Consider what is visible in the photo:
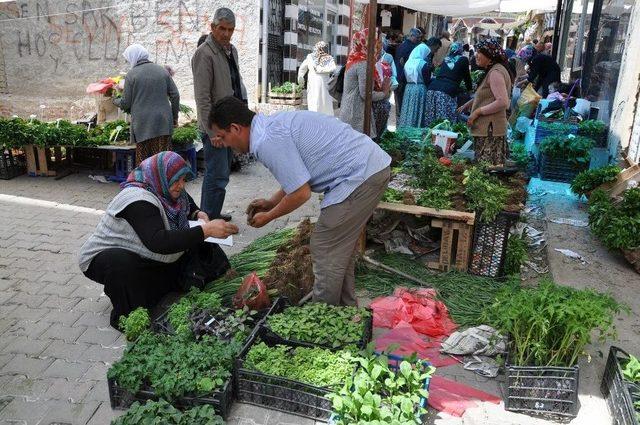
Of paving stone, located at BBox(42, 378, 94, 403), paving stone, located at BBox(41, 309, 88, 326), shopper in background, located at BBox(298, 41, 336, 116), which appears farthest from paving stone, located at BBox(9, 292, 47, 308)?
shopper in background, located at BBox(298, 41, 336, 116)

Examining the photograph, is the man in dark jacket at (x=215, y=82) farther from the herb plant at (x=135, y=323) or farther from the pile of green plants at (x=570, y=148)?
the pile of green plants at (x=570, y=148)

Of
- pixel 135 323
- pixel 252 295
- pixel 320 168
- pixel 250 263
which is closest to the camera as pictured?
pixel 320 168

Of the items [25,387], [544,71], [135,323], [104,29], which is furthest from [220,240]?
[544,71]

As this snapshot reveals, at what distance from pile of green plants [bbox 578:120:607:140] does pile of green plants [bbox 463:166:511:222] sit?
357 centimetres

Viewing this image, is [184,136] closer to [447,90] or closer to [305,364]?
[447,90]

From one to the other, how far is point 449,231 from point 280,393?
2437 millimetres

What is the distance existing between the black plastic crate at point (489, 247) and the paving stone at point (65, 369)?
322 cm

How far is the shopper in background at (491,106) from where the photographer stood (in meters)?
5.72

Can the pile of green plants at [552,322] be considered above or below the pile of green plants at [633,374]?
above

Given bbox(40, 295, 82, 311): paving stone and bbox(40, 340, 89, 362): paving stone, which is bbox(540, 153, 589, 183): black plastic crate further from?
bbox(40, 340, 89, 362): paving stone

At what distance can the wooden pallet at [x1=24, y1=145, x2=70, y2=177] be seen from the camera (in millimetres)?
7625

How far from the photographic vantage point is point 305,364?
3008 mm

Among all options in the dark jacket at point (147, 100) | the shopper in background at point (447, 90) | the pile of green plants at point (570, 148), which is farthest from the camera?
the shopper in background at point (447, 90)

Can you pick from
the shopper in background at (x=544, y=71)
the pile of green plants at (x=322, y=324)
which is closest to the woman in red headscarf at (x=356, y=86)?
the pile of green plants at (x=322, y=324)
